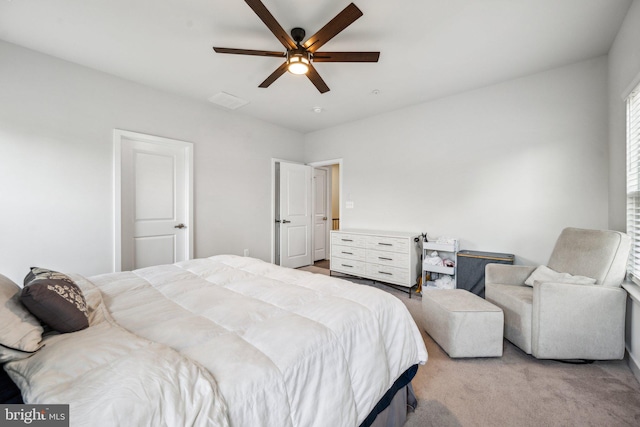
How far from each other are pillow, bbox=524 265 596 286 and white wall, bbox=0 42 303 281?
3833 millimetres

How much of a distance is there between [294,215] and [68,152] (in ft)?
10.3

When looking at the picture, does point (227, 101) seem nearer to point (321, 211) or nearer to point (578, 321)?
point (321, 211)

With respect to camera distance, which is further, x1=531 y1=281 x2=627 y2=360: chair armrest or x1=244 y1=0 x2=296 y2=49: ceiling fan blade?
x1=531 y1=281 x2=627 y2=360: chair armrest

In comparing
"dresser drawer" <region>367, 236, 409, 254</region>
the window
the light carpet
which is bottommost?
the light carpet

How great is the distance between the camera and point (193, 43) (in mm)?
2369

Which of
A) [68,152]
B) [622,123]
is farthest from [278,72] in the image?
[622,123]

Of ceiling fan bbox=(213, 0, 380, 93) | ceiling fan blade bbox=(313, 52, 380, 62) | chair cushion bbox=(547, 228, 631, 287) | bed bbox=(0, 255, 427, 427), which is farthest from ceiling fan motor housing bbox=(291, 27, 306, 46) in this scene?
chair cushion bbox=(547, 228, 631, 287)

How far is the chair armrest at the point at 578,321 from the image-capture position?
73.8 inches

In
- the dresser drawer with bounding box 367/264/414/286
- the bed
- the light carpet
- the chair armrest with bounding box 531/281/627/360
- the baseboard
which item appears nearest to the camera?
the bed

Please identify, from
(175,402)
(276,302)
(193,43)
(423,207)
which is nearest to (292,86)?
(193,43)

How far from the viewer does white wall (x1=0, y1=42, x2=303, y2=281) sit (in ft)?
7.79

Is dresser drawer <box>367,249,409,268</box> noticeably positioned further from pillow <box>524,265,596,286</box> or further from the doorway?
the doorway

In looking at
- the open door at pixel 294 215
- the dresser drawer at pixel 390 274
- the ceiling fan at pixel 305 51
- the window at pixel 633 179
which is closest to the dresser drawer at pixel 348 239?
the dresser drawer at pixel 390 274

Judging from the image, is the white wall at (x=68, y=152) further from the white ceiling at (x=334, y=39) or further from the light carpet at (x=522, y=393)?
the light carpet at (x=522, y=393)
